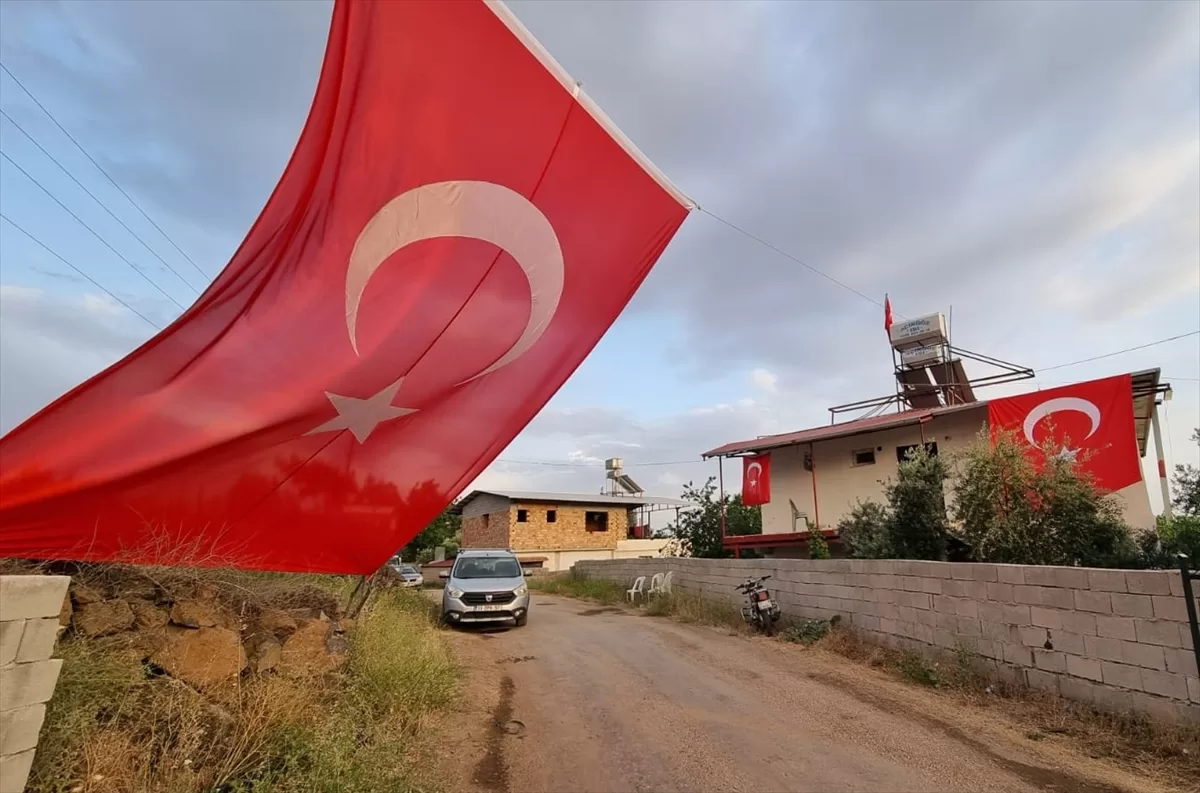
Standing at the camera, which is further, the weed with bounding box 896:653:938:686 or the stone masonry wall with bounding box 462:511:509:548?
the stone masonry wall with bounding box 462:511:509:548

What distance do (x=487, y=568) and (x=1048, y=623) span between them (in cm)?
1101

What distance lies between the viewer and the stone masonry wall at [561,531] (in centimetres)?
3294

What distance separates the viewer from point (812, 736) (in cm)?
583

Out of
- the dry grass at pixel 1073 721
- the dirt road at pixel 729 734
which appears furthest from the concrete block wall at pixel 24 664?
the dry grass at pixel 1073 721

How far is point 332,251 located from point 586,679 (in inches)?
267

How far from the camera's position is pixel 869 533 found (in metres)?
11.3

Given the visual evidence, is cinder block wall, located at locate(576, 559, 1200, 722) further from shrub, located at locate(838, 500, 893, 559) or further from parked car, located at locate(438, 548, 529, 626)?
parked car, located at locate(438, 548, 529, 626)

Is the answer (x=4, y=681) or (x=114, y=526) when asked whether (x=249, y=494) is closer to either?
(x=114, y=526)

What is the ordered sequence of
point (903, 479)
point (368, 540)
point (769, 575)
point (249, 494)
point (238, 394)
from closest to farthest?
point (238, 394) < point (249, 494) < point (368, 540) < point (903, 479) < point (769, 575)

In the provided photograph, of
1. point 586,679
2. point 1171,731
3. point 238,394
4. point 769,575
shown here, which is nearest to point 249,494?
point 238,394

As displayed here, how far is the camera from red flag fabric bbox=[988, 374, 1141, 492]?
12.0m

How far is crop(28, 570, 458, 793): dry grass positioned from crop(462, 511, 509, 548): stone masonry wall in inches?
1087

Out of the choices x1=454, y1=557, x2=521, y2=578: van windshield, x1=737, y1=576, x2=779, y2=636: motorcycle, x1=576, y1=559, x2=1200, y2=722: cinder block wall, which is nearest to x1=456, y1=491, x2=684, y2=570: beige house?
x1=454, y1=557, x2=521, y2=578: van windshield

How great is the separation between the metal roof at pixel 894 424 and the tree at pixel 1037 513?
6.15 metres
